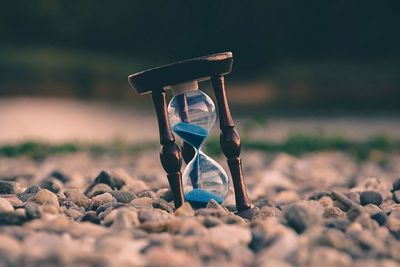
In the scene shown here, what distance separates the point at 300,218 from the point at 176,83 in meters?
0.79

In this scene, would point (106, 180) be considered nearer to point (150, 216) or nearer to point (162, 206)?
point (162, 206)

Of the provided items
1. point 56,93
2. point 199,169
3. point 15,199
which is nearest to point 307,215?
point 199,169

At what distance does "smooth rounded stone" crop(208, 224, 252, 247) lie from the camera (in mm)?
2680

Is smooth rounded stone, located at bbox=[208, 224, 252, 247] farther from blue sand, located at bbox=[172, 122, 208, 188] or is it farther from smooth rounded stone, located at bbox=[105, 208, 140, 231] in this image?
blue sand, located at bbox=[172, 122, 208, 188]

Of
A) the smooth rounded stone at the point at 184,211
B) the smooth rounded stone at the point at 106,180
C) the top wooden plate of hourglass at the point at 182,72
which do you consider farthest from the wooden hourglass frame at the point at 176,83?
the smooth rounded stone at the point at 106,180

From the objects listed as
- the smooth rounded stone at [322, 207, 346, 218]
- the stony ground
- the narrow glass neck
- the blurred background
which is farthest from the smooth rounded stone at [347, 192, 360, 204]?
the blurred background

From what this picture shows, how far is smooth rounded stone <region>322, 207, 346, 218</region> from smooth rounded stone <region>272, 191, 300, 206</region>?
0.95m

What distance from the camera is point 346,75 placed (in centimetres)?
2230

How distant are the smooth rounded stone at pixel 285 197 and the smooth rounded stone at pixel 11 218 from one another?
70.5 inches

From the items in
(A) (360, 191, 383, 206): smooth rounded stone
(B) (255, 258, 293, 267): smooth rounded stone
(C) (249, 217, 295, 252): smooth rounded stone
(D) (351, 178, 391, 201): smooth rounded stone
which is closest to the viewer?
(B) (255, 258, 293, 267): smooth rounded stone

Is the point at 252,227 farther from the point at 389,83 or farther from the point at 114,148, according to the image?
the point at 389,83

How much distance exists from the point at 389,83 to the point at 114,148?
14136 mm

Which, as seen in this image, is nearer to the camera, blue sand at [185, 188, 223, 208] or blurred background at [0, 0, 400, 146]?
blue sand at [185, 188, 223, 208]

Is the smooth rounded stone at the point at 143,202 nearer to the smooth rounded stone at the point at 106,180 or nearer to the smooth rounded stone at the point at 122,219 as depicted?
the smooth rounded stone at the point at 122,219
